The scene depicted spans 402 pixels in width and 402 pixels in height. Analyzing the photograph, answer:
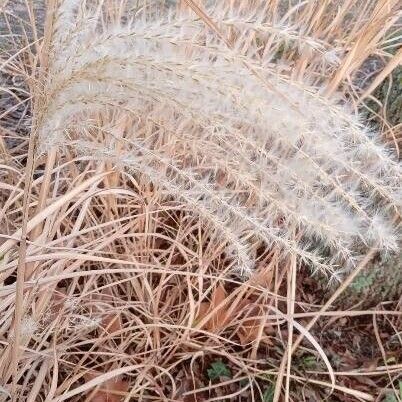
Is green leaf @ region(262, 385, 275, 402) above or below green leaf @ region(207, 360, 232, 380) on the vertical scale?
above

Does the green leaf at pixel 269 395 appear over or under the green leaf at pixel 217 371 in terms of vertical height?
over

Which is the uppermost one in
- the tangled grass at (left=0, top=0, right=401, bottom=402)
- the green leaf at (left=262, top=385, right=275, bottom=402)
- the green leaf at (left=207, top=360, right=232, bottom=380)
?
the tangled grass at (left=0, top=0, right=401, bottom=402)

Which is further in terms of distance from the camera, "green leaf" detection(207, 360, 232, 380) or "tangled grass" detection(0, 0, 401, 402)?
"green leaf" detection(207, 360, 232, 380)

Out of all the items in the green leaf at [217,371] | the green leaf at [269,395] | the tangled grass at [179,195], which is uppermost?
the tangled grass at [179,195]

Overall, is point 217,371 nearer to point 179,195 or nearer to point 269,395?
point 269,395

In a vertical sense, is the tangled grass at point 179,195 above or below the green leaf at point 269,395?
above

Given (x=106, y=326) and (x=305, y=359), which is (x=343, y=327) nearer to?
(x=305, y=359)

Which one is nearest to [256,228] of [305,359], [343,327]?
[305,359]

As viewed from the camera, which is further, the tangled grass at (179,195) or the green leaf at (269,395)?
the green leaf at (269,395)
